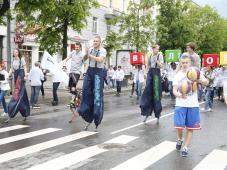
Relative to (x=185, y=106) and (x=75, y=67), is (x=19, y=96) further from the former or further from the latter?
(x=185, y=106)

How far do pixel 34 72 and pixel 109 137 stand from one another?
25.8ft

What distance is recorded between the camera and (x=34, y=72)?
56.6 feet

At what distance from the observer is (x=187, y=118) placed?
8.38m

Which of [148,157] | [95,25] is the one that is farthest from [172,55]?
[148,157]

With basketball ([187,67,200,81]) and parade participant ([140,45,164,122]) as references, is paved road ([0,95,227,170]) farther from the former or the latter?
basketball ([187,67,200,81])

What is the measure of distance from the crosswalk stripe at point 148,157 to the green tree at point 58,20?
11.0 meters

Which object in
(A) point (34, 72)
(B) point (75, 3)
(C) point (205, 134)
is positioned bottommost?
(C) point (205, 134)

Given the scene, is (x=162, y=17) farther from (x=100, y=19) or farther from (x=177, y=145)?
(x=177, y=145)

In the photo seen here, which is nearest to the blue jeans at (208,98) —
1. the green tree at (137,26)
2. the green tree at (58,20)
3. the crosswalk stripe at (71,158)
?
the green tree at (58,20)

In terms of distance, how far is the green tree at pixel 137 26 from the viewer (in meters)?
36.5

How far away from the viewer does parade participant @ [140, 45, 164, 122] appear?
40.7 ft

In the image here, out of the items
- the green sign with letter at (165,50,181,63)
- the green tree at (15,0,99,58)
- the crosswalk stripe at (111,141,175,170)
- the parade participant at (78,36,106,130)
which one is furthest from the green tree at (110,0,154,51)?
the crosswalk stripe at (111,141,175,170)

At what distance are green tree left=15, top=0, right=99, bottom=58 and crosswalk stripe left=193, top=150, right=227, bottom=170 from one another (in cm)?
1186

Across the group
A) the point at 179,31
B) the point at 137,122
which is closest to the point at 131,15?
the point at 179,31
